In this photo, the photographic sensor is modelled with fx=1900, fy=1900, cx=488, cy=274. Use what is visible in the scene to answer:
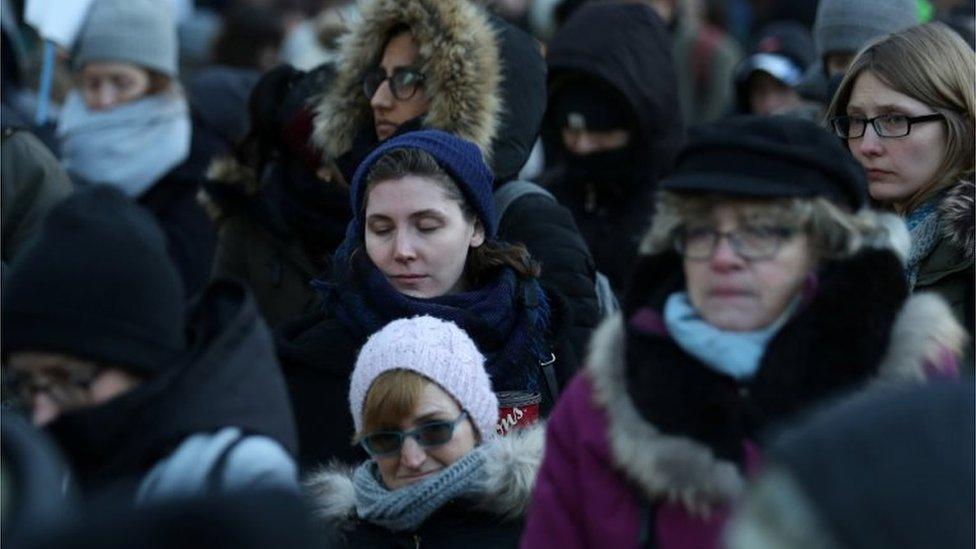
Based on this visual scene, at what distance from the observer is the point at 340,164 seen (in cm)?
577

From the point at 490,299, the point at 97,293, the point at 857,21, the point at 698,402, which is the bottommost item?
the point at 857,21

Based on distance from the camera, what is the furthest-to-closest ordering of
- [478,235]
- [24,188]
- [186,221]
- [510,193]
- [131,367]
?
[186,221]
[24,188]
[510,193]
[478,235]
[131,367]

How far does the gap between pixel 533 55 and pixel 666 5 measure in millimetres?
3688

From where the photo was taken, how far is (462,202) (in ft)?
16.3

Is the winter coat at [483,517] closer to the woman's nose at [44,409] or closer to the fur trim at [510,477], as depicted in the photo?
the fur trim at [510,477]

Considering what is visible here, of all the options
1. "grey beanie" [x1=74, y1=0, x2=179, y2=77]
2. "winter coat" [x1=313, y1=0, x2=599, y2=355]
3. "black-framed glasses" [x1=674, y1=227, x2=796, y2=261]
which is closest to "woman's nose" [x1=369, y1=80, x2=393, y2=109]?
"winter coat" [x1=313, y1=0, x2=599, y2=355]

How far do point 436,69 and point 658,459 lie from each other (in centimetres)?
245

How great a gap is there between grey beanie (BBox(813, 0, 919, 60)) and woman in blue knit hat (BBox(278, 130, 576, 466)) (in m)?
2.13

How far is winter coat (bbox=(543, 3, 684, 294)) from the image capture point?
6660 millimetres

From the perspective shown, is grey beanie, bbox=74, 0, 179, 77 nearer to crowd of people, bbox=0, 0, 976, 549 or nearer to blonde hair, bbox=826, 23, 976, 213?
crowd of people, bbox=0, 0, 976, 549

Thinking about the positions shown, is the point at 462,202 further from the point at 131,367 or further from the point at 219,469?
the point at 219,469

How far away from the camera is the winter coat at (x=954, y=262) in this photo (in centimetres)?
460

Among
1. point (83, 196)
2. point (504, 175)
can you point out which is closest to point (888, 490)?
point (83, 196)

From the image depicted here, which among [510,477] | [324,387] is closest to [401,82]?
[324,387]
